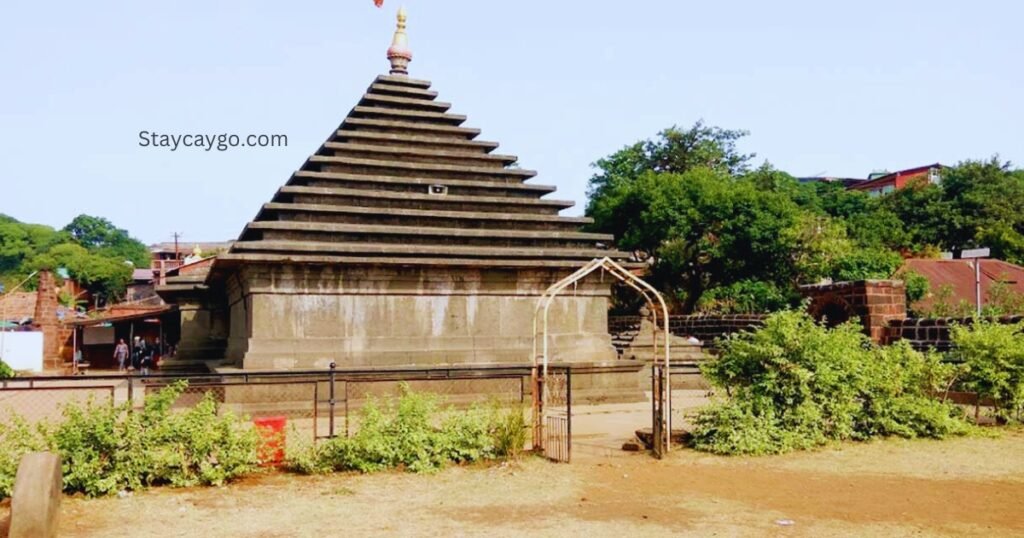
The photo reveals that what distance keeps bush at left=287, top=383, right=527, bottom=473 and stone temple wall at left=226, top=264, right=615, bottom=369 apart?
6.09m

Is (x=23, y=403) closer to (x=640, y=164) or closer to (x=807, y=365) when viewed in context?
(x=807, y=365)

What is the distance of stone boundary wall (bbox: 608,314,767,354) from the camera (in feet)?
85.0

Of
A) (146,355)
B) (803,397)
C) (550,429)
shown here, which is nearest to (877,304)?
(803,397)

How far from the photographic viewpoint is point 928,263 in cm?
3825

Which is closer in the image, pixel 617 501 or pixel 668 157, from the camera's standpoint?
pixel 617 501

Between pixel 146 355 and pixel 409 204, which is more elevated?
pixel 409 204

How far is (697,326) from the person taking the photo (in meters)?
29.1

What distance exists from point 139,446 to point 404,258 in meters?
8.45

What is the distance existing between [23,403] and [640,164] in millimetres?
36340

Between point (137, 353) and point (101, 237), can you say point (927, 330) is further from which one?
point (101, 237)

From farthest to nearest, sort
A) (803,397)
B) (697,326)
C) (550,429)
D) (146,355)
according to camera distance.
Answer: (146,355), (697,326), (550,429), (803,397)

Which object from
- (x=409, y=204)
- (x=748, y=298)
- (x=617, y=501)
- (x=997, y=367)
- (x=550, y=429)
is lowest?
(x=617, y=501)

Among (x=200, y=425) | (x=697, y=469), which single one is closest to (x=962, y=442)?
(x=697, y=469)

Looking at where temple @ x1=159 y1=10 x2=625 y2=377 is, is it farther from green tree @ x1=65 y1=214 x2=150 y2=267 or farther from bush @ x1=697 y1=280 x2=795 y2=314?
green tree @ x1=65 y1=214 x2=150 y2=267
